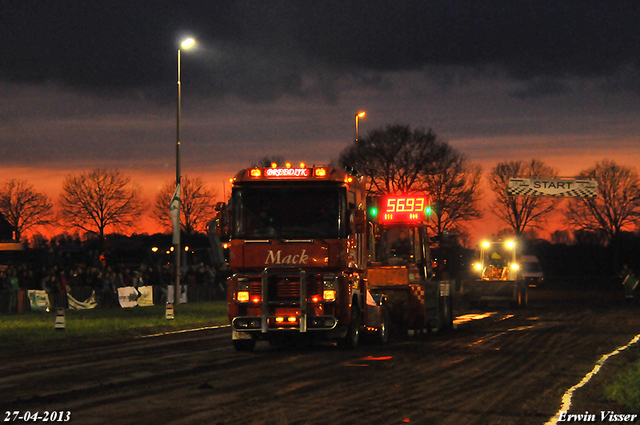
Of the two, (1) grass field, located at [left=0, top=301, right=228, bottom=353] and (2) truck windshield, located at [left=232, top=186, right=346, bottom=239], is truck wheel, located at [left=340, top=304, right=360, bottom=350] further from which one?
(1) grass field, located at [left=0, top=301, right=228, bottom=353]

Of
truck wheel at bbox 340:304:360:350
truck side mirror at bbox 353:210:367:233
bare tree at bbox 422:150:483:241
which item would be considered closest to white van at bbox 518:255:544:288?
bare tree at bbox 422:150:483:241

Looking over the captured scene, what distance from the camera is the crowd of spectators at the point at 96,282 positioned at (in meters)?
31.4

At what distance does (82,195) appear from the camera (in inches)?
2931

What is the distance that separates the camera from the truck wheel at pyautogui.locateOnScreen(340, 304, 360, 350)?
724 inches

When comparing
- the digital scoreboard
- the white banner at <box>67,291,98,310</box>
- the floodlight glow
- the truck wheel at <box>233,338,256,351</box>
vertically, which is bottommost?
the truck wheel at <box>233,338,256,351</box>

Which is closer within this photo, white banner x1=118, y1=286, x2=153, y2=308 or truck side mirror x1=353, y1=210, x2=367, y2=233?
truck side mirror x1=353, y1=210, x2=367, y2=233

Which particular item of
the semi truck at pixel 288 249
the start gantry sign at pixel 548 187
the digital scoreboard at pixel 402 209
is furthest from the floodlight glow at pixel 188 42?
the start gantry sign at pixel 548 187

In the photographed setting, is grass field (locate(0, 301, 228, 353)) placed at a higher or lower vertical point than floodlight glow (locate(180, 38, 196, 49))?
lower

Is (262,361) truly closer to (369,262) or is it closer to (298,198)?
(298,198)

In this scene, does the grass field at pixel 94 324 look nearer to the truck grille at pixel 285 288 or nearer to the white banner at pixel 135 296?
the white banner at pixel 135 296

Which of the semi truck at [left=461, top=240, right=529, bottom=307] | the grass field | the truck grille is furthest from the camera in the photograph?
the semi truck at [left=461, top=240, right=529, bottom=307]

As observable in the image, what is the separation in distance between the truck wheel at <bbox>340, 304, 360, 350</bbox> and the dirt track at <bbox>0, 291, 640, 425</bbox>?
251 millimetres

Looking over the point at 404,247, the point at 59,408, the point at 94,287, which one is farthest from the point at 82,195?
the point at 59,408

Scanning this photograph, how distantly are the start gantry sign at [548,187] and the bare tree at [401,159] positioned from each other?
65.9 ft
